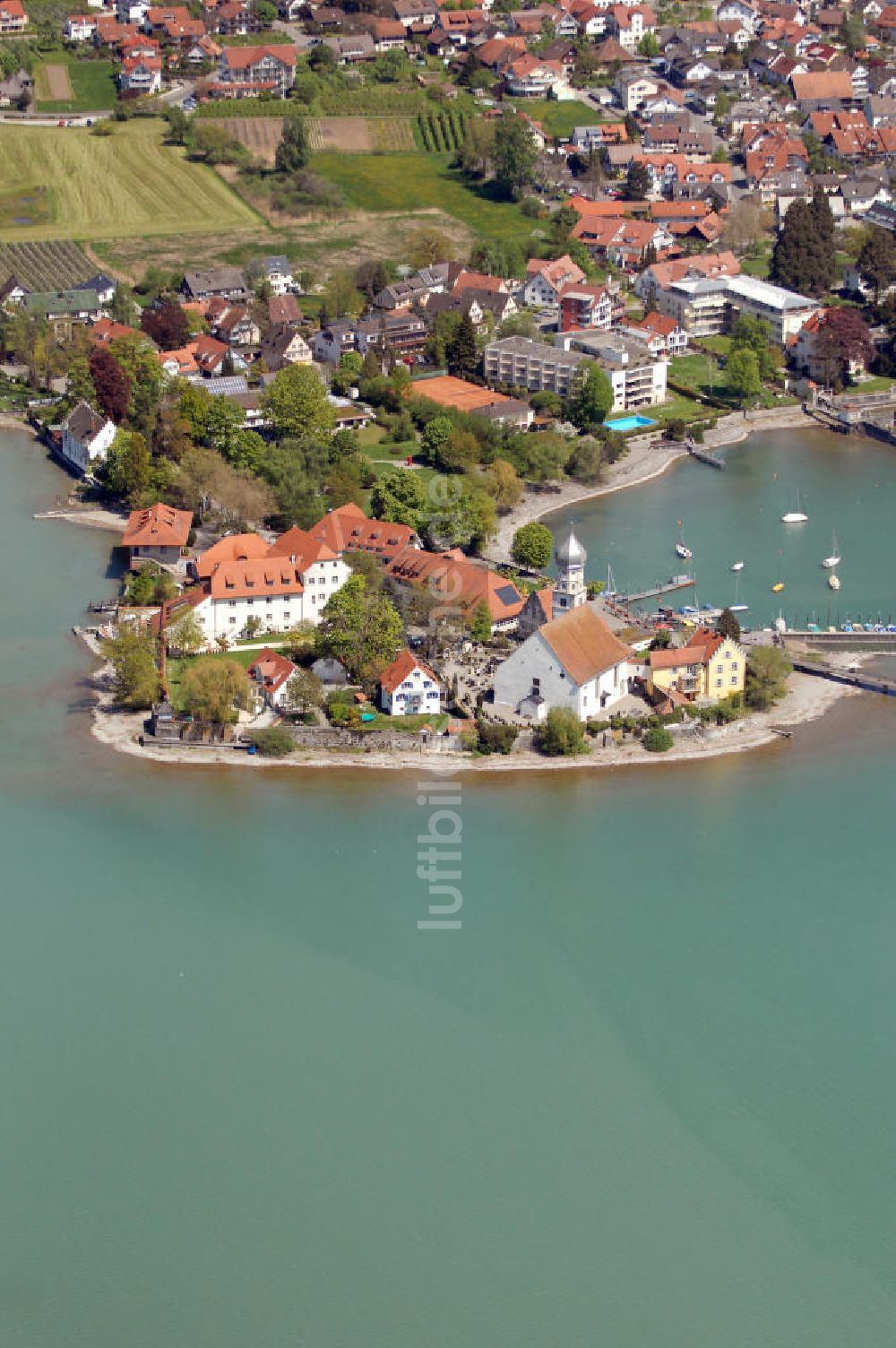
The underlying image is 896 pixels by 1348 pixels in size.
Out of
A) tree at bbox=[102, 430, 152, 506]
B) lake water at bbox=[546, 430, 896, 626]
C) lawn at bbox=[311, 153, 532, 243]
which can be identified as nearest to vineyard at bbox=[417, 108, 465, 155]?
lawn at bbox=[311, 153, 532, 243]

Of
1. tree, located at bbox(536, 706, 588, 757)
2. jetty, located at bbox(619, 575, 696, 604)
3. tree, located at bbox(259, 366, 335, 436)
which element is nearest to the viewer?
tree, located at bbox(536, 706, 588, 757)

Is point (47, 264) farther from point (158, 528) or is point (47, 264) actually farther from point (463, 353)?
point (158, 528)

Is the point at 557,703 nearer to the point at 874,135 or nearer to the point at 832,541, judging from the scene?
the point at 832,541

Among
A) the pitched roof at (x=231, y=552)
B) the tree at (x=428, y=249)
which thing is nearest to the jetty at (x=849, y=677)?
the pitched roof at (x=231, y=552)

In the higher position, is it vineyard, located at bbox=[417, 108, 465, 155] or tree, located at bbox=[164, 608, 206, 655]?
vineyard, located at bbox=[417, 108, 465, 155]

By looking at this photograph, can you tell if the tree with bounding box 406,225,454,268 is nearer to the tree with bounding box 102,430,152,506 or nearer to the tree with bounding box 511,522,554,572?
the tree with bounding box 102,430,152,506

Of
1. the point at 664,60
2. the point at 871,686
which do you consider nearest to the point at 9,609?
the point at 871,686
